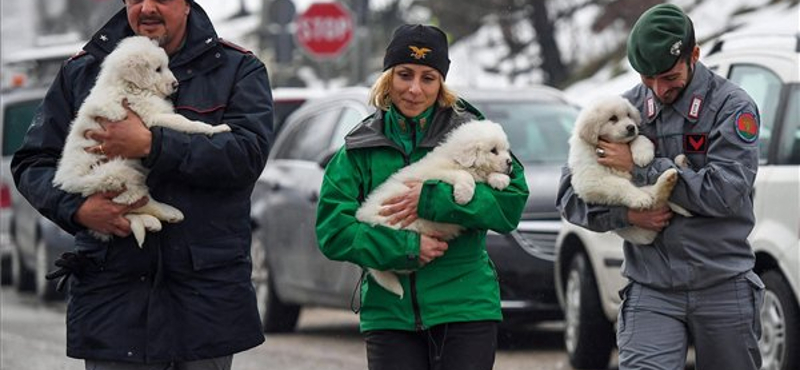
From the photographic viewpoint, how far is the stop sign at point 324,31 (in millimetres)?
23625

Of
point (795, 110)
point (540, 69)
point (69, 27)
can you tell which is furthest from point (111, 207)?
point (69, 27)

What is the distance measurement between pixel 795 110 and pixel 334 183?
14.1ft

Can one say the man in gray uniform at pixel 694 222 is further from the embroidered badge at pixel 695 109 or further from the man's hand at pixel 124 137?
the man's hand at pixel 124 137

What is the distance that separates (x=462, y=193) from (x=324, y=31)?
1815 cm

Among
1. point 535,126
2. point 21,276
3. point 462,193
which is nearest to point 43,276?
point 21,276

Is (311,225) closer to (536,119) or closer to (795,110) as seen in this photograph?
(536,119)

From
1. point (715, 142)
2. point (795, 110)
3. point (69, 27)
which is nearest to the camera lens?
point (715, 142)

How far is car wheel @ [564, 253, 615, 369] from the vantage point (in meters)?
10.9

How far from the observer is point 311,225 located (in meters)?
12.8

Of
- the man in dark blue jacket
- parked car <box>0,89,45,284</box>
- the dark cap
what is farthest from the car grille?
parked car <box>0,89,45,284</box>

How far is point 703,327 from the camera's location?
6.08m

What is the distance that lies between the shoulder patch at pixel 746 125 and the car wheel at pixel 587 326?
4.80 metres

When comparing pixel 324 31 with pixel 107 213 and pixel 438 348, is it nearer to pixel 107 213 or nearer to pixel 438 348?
pixel 438 348

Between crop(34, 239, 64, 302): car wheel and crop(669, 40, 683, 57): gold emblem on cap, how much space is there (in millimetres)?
11812
